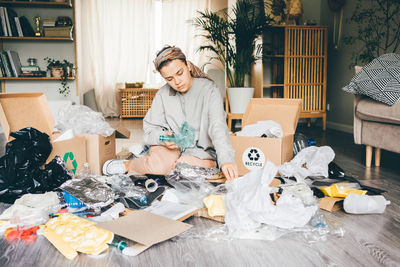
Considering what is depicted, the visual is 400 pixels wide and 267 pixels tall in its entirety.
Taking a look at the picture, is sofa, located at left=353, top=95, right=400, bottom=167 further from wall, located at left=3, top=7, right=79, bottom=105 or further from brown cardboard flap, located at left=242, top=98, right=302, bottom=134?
wall, located at left=3, top=7, right=79, bottom=105

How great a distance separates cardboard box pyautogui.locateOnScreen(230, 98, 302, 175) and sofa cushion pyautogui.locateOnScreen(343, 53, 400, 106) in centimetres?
47

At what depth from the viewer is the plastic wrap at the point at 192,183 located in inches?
58.0

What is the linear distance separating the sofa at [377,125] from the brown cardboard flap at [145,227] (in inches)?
58.5

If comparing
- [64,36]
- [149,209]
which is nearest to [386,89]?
[149,209]

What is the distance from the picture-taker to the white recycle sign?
6.24 feet

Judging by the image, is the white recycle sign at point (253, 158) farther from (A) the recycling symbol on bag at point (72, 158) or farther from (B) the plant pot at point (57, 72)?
(B) the plant pot at point (57, 72)

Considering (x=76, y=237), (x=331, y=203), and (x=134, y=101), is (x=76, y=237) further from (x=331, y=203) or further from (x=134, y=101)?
(x=134, y=101)

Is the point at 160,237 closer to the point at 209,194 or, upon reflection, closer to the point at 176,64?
the point at 209,194

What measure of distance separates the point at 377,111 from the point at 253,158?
851 millimetres

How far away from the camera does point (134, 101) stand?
222 inches

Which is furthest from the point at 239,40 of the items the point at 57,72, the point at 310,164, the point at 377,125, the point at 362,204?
the point at 362,204

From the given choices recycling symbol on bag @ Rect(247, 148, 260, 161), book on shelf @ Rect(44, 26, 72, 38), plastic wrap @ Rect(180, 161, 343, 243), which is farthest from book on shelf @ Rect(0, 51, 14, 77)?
plastic wrap @ Rect(180, 161, 343, 243)

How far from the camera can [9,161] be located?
158cm

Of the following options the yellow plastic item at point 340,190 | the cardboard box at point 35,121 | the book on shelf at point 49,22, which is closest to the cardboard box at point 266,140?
the yellow plastic item at point 340,190
